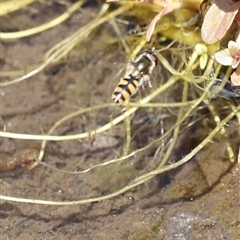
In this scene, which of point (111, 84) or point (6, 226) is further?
point (111, 84)

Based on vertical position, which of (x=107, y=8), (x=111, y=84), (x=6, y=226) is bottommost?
(x=6, y=226)

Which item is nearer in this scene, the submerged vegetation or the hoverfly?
the submerged vegetation

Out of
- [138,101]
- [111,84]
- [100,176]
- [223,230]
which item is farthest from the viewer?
[111,84]

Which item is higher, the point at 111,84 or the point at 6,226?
the point at 111,84

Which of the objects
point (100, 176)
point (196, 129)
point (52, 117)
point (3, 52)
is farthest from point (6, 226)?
point (3, 52)

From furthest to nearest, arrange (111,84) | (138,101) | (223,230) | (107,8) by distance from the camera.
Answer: (107,8) < (111,84) < (138,101) < (223,230)

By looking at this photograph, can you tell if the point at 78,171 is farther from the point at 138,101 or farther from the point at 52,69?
the point at 52,69

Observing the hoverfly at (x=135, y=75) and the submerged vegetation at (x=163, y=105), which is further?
the hoverfly at (x=135, y=75)
